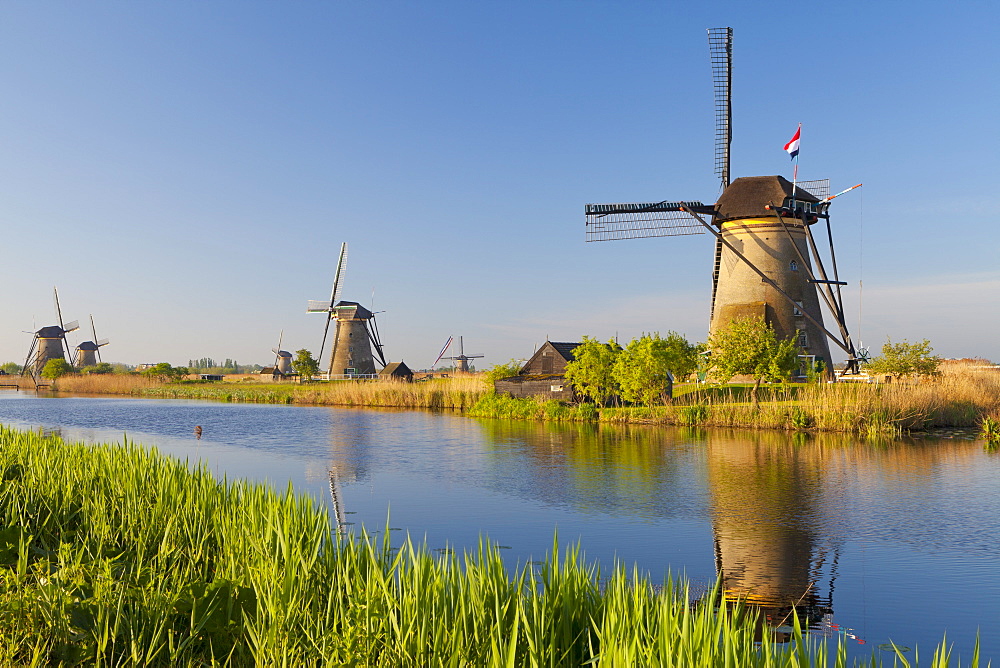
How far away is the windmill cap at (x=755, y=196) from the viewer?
1047 inches

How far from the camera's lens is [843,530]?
9312 mm

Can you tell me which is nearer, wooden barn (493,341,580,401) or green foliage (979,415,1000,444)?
green foliage (979,415,1000,444)

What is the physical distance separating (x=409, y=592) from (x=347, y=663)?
48 cm

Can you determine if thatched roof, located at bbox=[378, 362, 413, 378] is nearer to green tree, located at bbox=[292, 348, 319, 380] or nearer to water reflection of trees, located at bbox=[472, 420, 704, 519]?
green tree, located at bbox=[292, 348, 319, 380]

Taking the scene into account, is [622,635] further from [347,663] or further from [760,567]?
[760,567]

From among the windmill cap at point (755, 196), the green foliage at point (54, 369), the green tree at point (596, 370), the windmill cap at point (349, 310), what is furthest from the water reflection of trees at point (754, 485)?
the green foliage at point (54, 369)

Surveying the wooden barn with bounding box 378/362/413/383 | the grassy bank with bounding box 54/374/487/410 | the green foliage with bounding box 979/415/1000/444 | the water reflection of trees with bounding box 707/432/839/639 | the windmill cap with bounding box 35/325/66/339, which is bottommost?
the water reflection of trees with bounding box 707/432/839/639

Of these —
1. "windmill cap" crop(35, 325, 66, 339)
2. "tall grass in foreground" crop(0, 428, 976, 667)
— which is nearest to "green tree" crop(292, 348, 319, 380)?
"windmill cap" crop(35, 325, 66, 339)

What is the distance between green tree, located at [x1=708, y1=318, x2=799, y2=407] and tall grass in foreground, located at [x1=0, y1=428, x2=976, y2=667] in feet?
65.5

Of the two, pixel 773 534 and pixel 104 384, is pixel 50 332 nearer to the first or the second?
pixel 104 384

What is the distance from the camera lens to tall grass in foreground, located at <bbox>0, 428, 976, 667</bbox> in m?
3.35

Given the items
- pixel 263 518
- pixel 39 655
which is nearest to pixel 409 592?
pixel 39 655

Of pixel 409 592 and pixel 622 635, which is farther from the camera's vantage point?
pixel 409 592

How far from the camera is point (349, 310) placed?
57.2 metres
